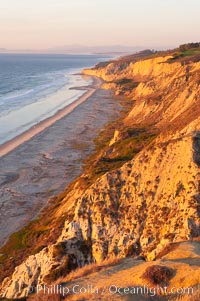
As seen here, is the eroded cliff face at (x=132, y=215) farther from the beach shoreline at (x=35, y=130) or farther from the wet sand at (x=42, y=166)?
the beach shoreline at (x=35, y=130)

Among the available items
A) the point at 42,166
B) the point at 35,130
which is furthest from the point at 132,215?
the point at 35,130

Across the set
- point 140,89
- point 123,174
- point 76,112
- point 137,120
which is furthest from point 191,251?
point 140,89

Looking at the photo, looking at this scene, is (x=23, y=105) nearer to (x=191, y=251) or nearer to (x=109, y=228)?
(x=109, y=228)

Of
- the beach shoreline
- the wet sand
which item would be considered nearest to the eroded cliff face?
the wet sand

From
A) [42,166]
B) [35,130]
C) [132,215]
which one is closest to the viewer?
[132,215]

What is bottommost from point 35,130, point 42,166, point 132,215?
point 42,166

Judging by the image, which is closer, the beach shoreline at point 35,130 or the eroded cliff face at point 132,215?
the eroded cliff face at point 132,215

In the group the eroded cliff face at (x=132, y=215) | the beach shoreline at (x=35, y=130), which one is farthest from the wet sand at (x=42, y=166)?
the eroded cliff face at (x=132, y=215)

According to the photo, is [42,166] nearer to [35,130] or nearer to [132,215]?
[35,130]

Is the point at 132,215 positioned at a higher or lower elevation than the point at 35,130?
lower

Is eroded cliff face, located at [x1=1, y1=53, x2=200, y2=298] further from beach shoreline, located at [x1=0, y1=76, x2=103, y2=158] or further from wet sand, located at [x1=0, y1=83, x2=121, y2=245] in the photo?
beach shoreline, located at [x1=0, y1=76, x2=103, y2=158]
